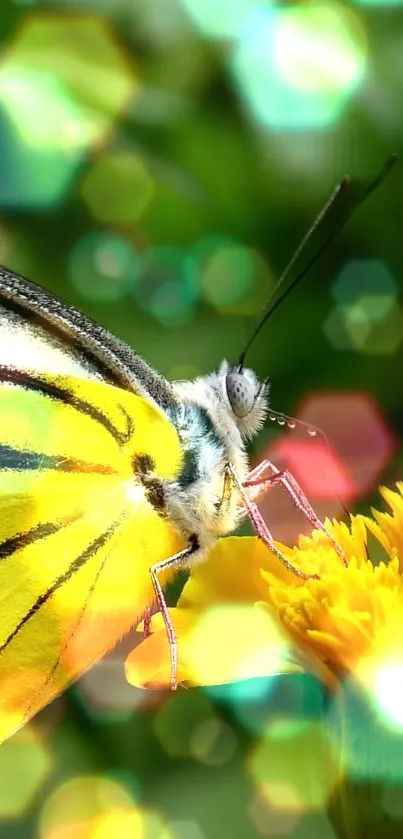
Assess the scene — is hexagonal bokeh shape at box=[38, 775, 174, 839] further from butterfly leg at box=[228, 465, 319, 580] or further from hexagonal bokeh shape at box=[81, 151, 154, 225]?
hexagonal bokeh shape at box=[81, 151, 154, 225]

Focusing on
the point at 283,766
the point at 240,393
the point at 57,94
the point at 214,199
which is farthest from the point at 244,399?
the point at 57,94

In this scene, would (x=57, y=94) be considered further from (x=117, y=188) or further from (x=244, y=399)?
(x=244, y=399)

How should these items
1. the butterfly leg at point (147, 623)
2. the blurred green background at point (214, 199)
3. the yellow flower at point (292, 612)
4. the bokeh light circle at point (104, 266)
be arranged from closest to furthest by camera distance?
the yellow flower at point (292, 612)
the butterfly leg at point (147, 623)
the blurred green background at point (214, 199)
the bokeh light circle at point (104, 266)

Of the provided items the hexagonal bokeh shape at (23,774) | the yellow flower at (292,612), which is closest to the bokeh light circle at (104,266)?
the hexagonal bokeh shape at (23,774)

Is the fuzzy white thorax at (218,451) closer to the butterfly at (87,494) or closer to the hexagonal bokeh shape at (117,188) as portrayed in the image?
the butterfly at (87,494)

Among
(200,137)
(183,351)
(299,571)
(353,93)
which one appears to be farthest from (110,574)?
(353,93)
